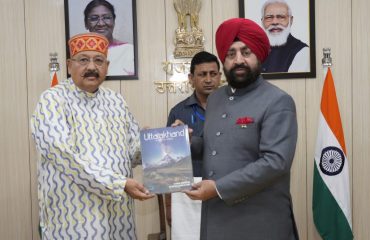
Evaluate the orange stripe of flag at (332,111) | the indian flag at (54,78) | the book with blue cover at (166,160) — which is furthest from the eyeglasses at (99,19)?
the orange stripe of flag at (332,111)

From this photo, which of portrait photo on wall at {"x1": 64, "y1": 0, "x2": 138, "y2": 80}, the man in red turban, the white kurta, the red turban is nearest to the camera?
the man in red turban

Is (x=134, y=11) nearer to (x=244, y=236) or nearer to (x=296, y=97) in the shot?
(x=296, y=97)

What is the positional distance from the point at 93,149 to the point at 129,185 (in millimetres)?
284

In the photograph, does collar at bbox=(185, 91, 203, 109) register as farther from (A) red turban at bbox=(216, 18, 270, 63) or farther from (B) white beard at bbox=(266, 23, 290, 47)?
(A) red turban at bbox=(216, 18, 270, 63)

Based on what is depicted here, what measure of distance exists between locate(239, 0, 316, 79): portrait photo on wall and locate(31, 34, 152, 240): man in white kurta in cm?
168

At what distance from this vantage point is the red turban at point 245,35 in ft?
5.97

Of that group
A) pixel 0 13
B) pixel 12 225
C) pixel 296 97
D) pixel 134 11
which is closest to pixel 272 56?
pixel 296 97

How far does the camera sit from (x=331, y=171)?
125 inches

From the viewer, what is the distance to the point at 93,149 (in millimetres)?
2061

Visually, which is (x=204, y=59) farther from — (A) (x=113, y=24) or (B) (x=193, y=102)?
(A) (x=113, y=24)

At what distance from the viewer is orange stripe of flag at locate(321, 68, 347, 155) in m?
3.18

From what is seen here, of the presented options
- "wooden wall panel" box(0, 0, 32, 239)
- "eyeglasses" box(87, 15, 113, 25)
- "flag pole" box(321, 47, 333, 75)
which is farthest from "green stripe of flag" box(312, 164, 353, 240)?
"wooden wall panel" box(0, 0, 32, 239)

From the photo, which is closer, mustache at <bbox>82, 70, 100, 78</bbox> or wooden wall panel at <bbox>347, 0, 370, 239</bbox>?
mustache at <bbox>82, 70, 100, 78</bbox>

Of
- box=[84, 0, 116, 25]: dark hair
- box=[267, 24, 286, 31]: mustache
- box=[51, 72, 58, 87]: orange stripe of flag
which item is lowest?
box=[51, 72, 58, 87]: orange stripe of flag
